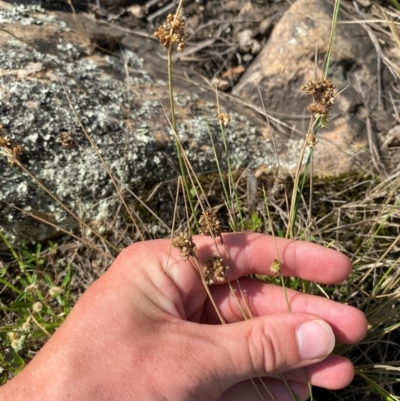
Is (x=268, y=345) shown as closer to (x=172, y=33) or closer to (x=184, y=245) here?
(x=184, y=245)

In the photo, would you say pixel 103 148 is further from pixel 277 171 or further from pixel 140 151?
pixel 277 171

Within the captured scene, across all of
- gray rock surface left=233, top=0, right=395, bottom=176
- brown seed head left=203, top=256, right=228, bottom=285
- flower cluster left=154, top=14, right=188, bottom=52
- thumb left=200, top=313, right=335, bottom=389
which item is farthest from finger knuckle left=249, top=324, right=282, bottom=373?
gray rock surface left=233, top=0, right=395, bottom=176

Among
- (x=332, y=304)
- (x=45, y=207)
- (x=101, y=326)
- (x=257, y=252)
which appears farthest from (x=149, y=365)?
(x=45, y=207)

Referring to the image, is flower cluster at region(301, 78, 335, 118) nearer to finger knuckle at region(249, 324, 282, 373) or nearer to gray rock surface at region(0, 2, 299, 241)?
finger knuckle at region(249, 324, 282, 373)

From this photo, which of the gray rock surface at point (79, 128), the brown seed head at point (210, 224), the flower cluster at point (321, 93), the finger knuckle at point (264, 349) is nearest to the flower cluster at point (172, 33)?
the flower cluster at point (321, 93)

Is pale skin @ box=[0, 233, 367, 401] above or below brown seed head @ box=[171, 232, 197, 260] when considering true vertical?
below

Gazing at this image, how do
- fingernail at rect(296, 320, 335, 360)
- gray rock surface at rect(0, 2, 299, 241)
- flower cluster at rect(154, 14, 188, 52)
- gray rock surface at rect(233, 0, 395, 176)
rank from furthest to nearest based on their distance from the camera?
gray rock surface at rect(233, 0, 395, 176), gray rock surface at rect(0, 2, 299, 241), fingernail at rect(296, 320, 335, 360), flower cluster at rect(154, 14, 188, 52)

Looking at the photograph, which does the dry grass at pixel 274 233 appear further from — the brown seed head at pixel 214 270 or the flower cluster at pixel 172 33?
the flower cluster at pixel 172 33
